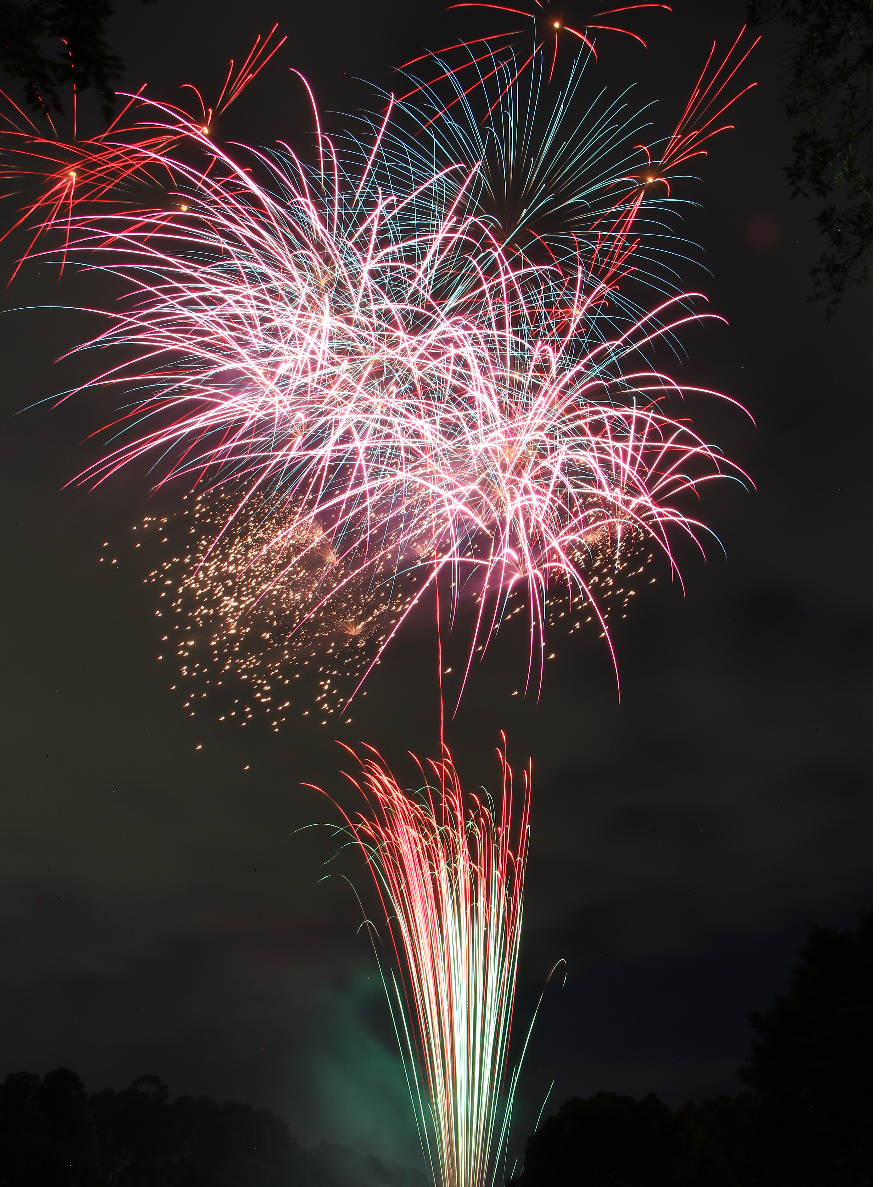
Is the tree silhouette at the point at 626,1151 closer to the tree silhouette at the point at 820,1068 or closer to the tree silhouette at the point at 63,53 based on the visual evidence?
the tree silhouette at the point at 820,1068

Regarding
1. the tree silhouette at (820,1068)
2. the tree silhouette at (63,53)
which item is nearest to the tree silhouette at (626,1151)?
the tree silhouette at (820,1068)

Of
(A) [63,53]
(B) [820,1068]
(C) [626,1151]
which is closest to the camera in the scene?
(A) [63,53]

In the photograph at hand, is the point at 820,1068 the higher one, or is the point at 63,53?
the point at 63,53

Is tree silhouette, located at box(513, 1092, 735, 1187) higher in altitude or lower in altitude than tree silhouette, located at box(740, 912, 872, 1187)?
lower

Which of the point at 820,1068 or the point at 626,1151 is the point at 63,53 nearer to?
the point at 820,1068

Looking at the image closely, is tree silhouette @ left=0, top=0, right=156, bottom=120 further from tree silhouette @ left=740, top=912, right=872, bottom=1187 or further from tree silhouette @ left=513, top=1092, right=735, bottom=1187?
tree silhouette @ left=513, top=1092, right=735, bottom=1187

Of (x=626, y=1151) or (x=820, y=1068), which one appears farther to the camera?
(x=626, y=1151)

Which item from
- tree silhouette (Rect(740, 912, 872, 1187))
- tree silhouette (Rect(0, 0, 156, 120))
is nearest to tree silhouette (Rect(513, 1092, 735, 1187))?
tree silhouette (Rect(740, 912, 872, 1187))

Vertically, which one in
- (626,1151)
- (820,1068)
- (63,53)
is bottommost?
(626,1151)

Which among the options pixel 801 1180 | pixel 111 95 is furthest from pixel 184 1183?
pixel 111 95

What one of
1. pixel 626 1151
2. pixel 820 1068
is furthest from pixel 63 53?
pixel 626 1151

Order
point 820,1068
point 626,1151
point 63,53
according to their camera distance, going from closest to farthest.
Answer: point 63,53, point 820,1068, point 626,1151

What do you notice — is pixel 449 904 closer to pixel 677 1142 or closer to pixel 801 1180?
pixel 801 1180
